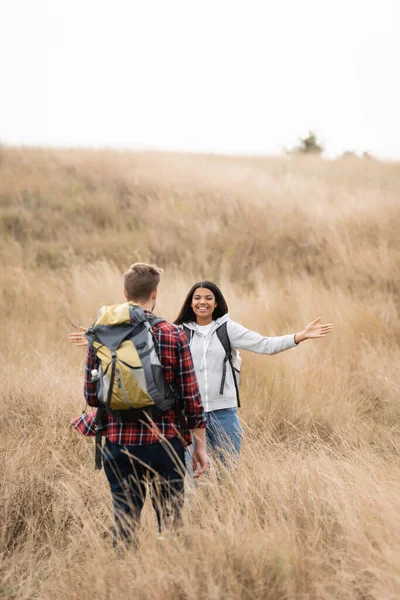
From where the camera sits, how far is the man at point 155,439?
273 centimetres

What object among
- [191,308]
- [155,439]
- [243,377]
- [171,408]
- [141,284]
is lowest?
[243,377]

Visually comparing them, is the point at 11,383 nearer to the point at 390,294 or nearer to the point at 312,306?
the point at 312,306

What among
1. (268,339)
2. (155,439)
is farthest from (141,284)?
(268,339)

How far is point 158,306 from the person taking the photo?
780cm

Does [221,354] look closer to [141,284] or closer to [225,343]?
[225,343]

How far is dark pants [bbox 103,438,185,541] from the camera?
2742 mm

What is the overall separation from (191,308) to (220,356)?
0.41m

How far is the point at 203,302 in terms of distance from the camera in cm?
372

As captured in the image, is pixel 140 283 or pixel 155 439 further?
pixel 140 283

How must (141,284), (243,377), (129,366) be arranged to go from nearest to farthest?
(129,366), (141,284), (243,377)

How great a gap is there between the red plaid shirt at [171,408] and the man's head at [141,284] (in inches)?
3.1

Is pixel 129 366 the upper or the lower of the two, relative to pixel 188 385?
upper

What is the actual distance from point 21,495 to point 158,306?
14.2 feet

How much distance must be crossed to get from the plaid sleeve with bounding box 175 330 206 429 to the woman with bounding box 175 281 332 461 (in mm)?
760
